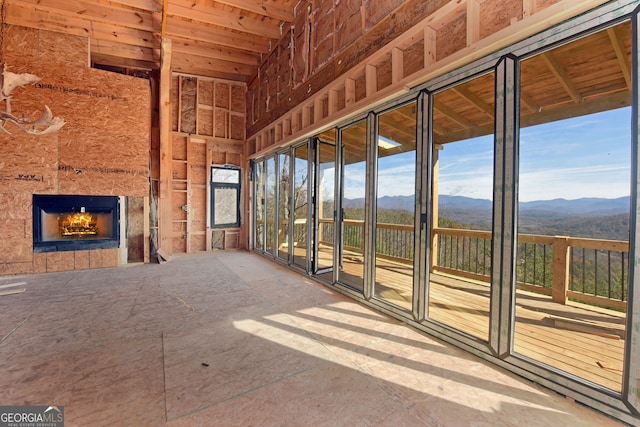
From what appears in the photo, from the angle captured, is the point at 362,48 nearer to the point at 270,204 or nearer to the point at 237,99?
the point at 270,204

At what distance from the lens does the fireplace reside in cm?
551

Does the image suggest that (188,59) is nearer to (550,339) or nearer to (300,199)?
(300,199)

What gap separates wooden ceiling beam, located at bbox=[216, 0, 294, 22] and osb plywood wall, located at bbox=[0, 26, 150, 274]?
2853 mm

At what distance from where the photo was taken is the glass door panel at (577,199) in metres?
2.58

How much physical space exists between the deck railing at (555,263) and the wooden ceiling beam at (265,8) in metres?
4.82

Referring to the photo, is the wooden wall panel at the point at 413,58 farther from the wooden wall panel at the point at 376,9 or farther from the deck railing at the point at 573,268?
the deck railing at the point at 573,268

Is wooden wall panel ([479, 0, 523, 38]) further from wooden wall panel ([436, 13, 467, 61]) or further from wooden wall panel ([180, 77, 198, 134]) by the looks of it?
wooden wall panel ([180, 77, 198, 134])

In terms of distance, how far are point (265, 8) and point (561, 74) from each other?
5222 mm

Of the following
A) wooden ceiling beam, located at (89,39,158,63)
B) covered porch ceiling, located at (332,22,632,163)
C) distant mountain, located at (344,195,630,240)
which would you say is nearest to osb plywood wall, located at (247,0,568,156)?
covered porch ceiling, located at (332,22,632,163)

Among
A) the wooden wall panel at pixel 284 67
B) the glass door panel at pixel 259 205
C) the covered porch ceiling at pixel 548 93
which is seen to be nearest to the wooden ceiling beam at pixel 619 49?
the covered porch ceiling at pixel 548 93

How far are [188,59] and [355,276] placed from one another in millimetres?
7078

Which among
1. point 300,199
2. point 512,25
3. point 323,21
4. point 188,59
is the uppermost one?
point 188,59

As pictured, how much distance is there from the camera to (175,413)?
177 cm

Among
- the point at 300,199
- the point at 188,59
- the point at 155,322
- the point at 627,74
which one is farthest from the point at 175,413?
the point at 188,59
